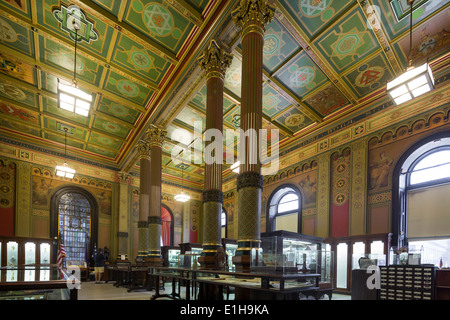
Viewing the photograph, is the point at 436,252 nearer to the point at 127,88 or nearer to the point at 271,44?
the point at 271,44

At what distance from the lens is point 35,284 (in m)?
1.65

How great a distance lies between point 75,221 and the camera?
1482 centimetres

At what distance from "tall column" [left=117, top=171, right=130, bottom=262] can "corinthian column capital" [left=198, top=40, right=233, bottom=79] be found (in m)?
11.6

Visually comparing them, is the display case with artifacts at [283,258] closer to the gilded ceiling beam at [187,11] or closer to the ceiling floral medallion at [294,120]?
the gilded ceiling beam at [187,11]

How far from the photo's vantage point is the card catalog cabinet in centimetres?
588

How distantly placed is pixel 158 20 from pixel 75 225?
12524 mm

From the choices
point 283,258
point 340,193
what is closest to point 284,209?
point 340,193

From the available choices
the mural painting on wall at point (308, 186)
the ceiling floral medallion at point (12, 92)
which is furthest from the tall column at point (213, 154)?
the ceiling floral medallion at point (12, 92)

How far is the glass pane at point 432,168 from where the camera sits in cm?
820

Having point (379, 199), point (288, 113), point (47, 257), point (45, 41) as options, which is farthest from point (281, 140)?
point (47, 257)

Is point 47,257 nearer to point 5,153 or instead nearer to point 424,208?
point 5,153

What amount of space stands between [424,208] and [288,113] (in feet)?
19.3

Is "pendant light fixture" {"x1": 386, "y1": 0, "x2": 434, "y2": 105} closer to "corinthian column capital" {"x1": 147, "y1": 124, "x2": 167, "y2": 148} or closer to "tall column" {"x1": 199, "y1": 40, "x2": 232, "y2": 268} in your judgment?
"tall column" {"x1": 199, "y1": 40, "x2": 232, "y2": 268}

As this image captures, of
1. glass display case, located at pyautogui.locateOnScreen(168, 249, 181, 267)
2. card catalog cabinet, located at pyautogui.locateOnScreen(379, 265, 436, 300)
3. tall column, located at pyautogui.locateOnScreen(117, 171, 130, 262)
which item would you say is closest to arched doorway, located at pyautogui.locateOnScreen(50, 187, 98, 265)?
tall column, located at pyautogui.locateOnScreen(117, 171, 130, 262)
